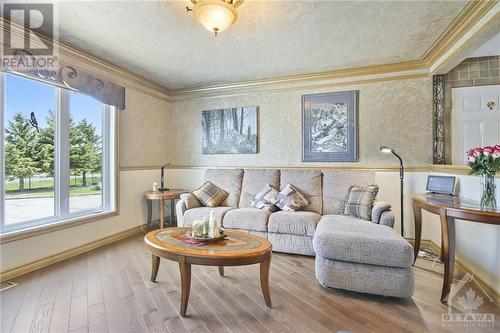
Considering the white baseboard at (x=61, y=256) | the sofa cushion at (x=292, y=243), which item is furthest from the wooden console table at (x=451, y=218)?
the white baseboard at (x=61, y=256)

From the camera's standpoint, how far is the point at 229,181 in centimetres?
389

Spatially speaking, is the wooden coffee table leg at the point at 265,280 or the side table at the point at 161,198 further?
the side table at the point at 161,198

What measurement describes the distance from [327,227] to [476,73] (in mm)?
2760

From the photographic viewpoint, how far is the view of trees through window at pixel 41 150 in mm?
2418

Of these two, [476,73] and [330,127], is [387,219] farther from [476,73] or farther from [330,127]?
[476,73]

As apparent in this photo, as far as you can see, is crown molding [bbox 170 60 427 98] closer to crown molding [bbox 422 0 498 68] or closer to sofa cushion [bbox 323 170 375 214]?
crown molding [bbox 422 0 498 68]

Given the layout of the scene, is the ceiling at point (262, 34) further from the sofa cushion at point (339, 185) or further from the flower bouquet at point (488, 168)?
the sofa cushion at point (339, 185)

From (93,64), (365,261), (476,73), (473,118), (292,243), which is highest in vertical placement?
(93,64)

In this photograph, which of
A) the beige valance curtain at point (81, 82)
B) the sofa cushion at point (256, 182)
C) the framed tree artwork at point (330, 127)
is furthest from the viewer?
the sofa cushion at point (256, 182)

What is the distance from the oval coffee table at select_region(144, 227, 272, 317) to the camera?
68.4 inches

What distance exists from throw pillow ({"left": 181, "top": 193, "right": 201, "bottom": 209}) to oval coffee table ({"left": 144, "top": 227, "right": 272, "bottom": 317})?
4.30ft

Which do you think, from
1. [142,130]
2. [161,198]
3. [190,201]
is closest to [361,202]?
[190,201]

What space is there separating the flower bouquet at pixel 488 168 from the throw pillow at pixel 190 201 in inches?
123

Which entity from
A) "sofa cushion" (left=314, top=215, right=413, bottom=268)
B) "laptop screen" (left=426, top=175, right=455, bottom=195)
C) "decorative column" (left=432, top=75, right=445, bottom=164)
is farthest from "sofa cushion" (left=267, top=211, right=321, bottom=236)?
"decorative column" (left=432, top=75, right=445, bottom=164)
